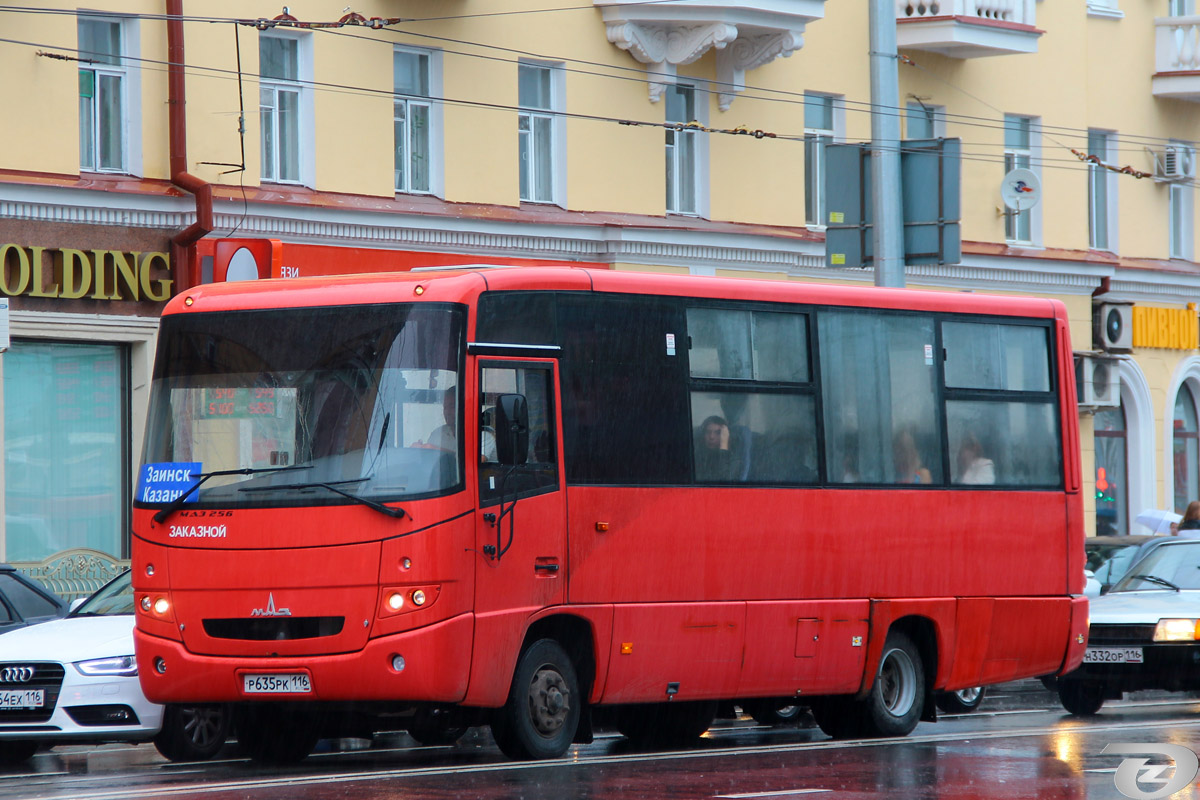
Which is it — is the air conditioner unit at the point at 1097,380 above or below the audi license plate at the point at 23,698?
above

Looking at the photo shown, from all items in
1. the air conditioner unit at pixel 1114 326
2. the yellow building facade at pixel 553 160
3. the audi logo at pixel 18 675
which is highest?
the yellow building facade at pixel 553 160

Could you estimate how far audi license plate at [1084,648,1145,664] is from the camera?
16906 mm

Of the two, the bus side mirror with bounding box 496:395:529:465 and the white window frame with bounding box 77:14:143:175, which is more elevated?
the white window frame with bounding box 77:14:143:175

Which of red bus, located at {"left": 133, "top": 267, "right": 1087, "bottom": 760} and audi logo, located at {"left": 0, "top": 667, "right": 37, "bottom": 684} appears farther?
audi logo, located at {"left": 0, "top": 667, "right": 37, "bottom": 684}

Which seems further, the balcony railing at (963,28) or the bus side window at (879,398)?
the balcony railing at (963,28)

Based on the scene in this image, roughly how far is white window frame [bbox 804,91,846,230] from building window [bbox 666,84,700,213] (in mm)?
1999

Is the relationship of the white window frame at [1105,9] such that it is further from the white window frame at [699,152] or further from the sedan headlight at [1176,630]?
the sedan headlight at [1176,630]

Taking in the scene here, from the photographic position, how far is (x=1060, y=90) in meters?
33.1

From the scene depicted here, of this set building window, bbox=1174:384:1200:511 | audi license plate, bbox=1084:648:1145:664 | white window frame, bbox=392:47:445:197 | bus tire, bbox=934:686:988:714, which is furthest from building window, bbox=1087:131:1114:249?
audi license plate, bbox=1084:648:1145:664

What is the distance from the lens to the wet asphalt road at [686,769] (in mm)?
10914

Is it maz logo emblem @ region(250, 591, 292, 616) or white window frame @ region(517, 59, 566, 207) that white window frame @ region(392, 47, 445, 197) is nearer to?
white window frame @ region(517, 59, 566, 207)

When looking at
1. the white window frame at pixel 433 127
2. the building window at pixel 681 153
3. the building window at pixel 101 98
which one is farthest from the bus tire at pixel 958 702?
the building window at pixel 681 153

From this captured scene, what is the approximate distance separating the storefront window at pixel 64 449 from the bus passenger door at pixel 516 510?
10.8m

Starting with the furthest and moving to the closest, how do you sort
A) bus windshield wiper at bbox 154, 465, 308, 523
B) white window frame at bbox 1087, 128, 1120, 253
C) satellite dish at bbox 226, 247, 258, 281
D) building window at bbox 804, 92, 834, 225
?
white window frame at bbox 1087, 128, 1120, 253, building window at bbox 804, 92, 834, 225, satellite dish at bbox 226, 247, 258, 281, bus windshield wiper at bbox 154, 465, 308, 523
